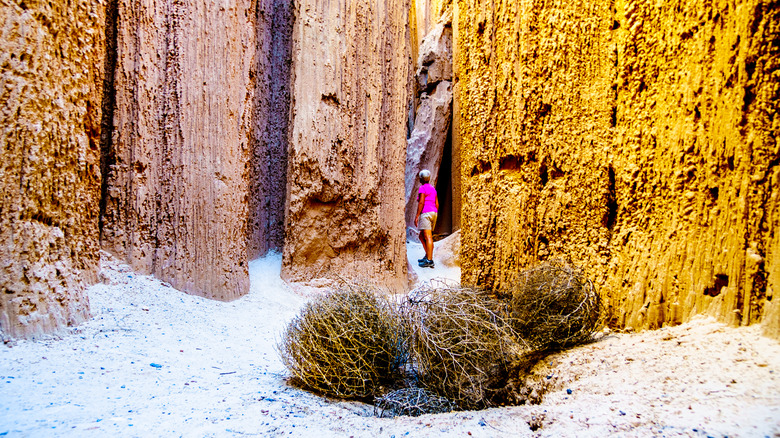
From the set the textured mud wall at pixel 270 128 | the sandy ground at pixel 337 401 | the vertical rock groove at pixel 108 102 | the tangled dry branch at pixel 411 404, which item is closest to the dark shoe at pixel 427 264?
the textured mud wall at pixel 270 128

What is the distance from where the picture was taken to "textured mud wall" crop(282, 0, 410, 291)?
6.45m

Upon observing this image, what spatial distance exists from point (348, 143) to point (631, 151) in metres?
4.58

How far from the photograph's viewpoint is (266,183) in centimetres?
660

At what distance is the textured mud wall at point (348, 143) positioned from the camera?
21.1 feet

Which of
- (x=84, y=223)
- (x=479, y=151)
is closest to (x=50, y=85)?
(x=84, y=223)

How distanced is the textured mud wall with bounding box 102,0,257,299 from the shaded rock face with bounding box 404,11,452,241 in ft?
20.3

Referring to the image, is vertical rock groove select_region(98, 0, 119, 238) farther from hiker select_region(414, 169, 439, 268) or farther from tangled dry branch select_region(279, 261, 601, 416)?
hiker select_region(414, 169, 439, 268)

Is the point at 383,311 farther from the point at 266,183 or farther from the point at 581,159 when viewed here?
the point at 266,183

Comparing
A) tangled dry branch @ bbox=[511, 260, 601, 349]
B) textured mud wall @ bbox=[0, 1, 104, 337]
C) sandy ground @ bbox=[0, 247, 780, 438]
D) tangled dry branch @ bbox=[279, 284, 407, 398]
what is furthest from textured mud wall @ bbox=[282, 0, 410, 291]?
tangled dry branch @ bbox=[511, 260, 601, 349]

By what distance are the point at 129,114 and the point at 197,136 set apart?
64cm

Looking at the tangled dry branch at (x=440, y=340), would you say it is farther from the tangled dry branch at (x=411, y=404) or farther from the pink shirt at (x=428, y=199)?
the pink shirt at (x=428, y=199)

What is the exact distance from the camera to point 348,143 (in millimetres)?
6715

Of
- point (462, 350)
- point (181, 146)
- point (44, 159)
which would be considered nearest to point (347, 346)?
point (462, 350)

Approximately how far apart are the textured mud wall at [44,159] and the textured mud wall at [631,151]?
8.97 feet
